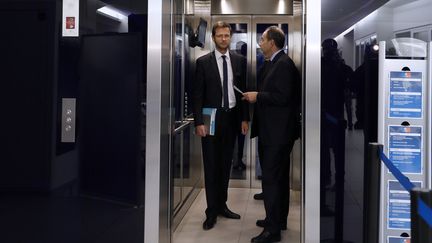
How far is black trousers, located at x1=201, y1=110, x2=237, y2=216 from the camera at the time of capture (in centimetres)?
382

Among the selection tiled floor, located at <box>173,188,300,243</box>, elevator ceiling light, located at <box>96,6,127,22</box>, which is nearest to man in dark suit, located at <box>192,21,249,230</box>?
tiled floor, located at <box>173,188,300,243</box>

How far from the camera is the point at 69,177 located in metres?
2.88

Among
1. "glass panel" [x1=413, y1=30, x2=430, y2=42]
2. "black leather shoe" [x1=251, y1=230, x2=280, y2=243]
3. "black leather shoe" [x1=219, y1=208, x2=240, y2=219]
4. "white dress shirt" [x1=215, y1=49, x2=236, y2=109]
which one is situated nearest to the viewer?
"glass panel" [x1=413, y1=30, x2=430, y2=42]

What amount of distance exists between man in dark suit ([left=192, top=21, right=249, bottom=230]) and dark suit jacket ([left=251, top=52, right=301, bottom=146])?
483mm

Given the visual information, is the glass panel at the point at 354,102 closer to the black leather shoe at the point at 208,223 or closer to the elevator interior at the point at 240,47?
the black leather shoe at the point at 208,223

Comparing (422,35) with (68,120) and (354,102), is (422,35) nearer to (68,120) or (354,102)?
(354,102)

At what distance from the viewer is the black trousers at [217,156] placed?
382cm

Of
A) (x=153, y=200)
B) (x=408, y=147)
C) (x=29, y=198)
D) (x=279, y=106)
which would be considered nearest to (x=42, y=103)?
(x=29, y=198)

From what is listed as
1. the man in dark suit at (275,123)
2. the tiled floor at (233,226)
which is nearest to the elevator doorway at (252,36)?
the tiled floor at (233,226)

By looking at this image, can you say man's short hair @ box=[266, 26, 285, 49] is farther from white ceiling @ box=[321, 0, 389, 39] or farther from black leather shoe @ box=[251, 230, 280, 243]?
black leather shoe @ box=[251, 230, 280, 243]

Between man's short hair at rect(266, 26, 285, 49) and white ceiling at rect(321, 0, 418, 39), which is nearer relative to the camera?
white ceiling at rect(321, 0, 418, 39)

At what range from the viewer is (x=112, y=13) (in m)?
2.79

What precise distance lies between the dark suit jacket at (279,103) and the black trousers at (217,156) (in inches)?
19.1

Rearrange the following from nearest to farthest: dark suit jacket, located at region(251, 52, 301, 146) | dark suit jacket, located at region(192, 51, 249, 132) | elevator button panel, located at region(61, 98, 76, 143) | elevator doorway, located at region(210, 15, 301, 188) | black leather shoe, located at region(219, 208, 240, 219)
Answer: elevator button panel, located at region(61, 98, 76, 143) → dark suit jacket, located at region(251, 52, 301, 146) → dark suit jacket, located at region(192, 51, 249, 132) → black leather shoe, located at region(219, 208, 240, 219) → elevator doorway, located at region(210, 15, 301, 188)
